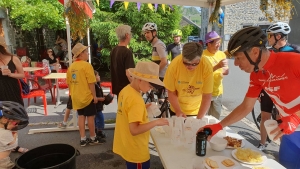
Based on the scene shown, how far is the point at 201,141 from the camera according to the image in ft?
5.82

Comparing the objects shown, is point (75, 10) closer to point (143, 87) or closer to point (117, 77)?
point (117, 77)

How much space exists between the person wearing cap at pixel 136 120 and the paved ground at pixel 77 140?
1327 mm

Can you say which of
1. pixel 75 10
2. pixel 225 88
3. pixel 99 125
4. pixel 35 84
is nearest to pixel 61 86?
pixel 35 84

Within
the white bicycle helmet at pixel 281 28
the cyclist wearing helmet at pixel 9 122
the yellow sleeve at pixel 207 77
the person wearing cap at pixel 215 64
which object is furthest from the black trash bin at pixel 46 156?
the white bicycle helmet at pixel 281 28

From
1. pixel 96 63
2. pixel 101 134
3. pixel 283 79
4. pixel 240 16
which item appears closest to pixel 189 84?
pixel 283 79

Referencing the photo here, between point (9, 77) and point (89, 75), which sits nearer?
point (9, 77)

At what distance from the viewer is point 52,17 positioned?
9.33 m

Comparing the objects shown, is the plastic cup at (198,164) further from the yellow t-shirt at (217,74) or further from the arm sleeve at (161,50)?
the arm sleeve at (161,50)

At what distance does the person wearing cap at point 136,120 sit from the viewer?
1.86 metres

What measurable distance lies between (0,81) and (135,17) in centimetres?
713

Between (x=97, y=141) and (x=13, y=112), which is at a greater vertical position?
(x=13, y=112)

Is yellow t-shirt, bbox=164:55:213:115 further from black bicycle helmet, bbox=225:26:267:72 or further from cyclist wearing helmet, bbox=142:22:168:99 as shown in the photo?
cyclist wearing helmet, bbox=142:22:168:99

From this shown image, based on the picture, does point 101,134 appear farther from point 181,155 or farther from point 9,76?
point 181,155

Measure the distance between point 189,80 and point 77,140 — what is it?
2703mm
